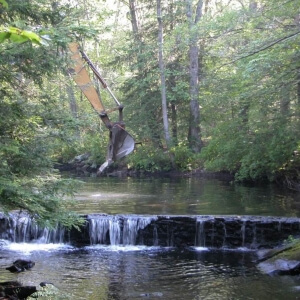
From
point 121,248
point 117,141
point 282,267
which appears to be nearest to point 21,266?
point 121,248

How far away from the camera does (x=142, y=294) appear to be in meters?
7.77

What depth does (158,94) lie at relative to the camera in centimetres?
3028

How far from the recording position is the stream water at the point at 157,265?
793cm

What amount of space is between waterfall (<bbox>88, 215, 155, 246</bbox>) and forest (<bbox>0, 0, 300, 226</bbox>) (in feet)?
7.32

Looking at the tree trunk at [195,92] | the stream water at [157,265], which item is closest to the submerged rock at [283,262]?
the stream water at [157,265]

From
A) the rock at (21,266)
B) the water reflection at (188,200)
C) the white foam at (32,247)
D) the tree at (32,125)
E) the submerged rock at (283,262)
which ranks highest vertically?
the tree at (32,125)

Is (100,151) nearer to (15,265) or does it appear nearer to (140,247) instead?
(140,247)

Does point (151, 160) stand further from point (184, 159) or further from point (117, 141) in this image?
point (117, 141)

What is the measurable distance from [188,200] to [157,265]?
6355 millimetres

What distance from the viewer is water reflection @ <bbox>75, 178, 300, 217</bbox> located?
13863mm

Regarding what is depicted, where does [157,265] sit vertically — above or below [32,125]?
below

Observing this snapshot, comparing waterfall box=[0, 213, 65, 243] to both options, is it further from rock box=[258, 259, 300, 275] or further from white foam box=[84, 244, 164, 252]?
rock box=[258, 259, 300, 275]

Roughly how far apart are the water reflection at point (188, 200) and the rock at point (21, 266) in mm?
4208

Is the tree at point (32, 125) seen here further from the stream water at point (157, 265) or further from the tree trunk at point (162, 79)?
the tree trunk at point (162, 79)
